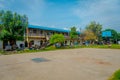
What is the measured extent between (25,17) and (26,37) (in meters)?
7.84

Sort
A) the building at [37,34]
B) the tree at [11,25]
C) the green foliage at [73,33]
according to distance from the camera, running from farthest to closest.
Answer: the green foliage at [73,33] < the building at [37,34] < the tree at [11,25]

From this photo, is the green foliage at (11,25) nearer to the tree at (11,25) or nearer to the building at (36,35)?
the tree at (11,25)

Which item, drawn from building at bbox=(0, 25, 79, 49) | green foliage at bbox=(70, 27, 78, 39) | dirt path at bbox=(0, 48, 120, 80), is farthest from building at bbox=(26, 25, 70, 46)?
dirt path at bbox=(0, 48, 120, 80)

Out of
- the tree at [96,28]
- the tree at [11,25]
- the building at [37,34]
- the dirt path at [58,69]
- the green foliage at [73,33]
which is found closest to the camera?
the dirt path at [58,69]

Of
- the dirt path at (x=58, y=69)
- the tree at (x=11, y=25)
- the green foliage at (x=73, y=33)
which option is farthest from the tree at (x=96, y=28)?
the dirt path at (x=58, y=69)

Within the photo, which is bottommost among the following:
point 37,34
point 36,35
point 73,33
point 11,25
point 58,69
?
point 58,69

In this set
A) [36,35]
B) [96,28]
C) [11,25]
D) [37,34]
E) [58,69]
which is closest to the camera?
[58,69]

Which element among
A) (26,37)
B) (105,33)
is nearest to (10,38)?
(26,37)

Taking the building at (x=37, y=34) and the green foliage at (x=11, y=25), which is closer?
the green foliage at (x=11, y=25)

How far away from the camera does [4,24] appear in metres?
22.8

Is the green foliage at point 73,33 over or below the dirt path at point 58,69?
over

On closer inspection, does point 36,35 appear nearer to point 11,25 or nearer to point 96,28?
point 11,25

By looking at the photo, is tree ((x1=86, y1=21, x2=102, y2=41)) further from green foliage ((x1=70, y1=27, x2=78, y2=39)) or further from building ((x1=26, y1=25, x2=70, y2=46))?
building ((x1=26, y1=25, x2=70, y2=46))

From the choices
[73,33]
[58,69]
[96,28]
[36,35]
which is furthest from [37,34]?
[96,28]
